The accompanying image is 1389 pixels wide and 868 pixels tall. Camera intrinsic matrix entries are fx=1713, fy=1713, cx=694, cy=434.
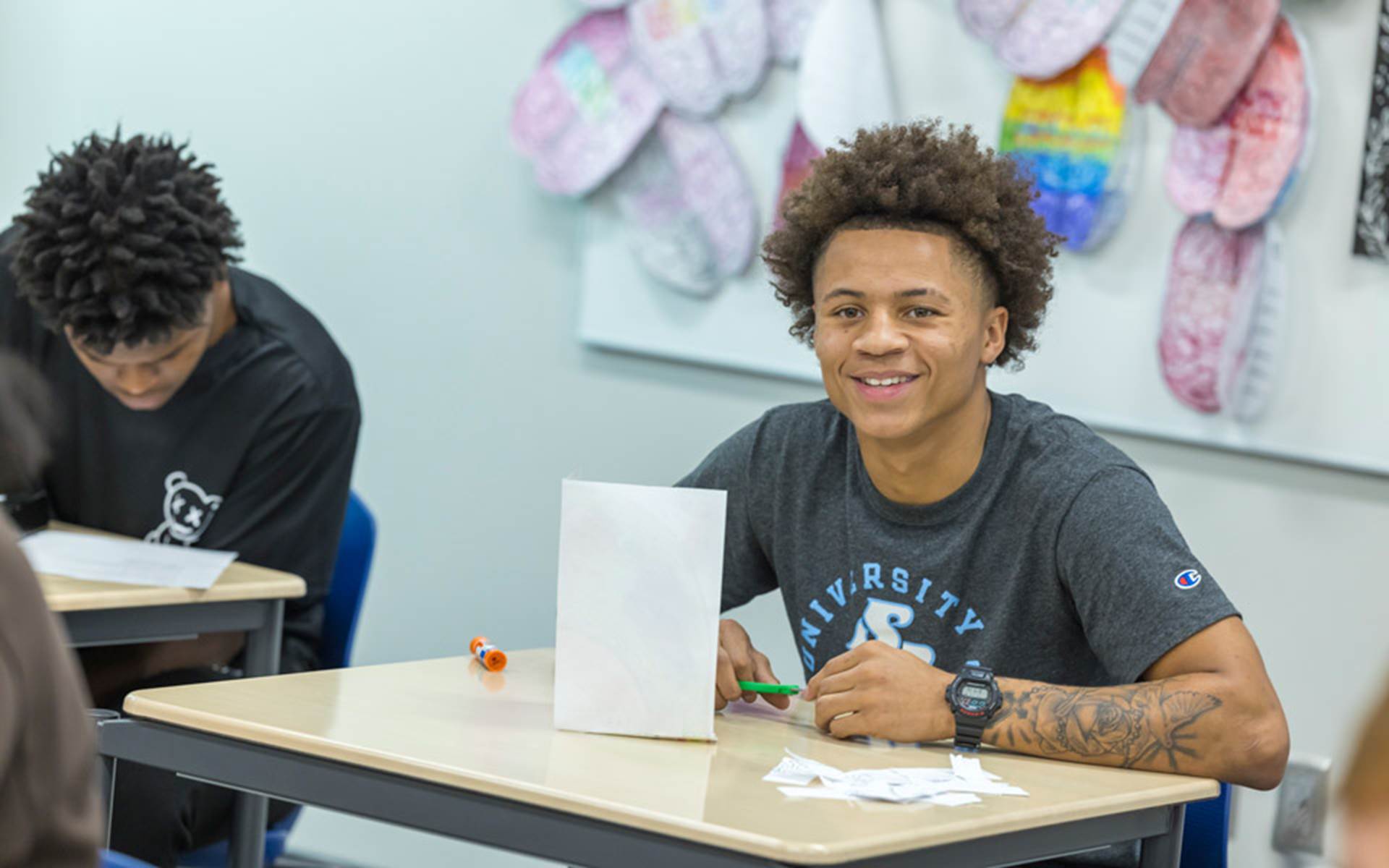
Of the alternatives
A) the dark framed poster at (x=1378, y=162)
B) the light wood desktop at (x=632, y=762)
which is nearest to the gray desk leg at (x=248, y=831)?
the light wood desktop at (x=632, y=762)

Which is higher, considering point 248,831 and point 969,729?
point 969,729

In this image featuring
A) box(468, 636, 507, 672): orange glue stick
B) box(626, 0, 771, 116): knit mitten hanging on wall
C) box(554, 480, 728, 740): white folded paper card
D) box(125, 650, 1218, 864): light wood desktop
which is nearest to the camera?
box(125, 650, 1218, 864): light wood desktop

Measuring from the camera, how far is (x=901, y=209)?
1968 millimetres

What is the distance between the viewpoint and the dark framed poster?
239 centimetres

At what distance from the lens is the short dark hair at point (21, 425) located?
2.67ft

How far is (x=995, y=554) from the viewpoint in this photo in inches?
75.0

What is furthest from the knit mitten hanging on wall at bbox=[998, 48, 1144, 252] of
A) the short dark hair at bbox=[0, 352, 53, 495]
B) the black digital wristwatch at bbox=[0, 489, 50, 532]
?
the short dark hair at bbox=[0, 352, 53, 495]

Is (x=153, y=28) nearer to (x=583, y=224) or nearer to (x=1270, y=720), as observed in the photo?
(x=583, y=224)

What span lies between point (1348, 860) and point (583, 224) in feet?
8.70

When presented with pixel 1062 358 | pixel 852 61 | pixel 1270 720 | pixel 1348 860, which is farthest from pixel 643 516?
pixel 852 61

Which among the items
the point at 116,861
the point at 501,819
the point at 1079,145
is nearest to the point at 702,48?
the point at 1079,145

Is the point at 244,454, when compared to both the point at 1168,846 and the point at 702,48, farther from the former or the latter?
the point at 1168,846

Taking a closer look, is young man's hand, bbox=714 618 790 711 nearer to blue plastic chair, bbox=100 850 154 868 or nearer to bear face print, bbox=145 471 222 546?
blue plastic chair, bbox=100 850 154 868

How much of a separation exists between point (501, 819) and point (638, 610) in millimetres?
271
